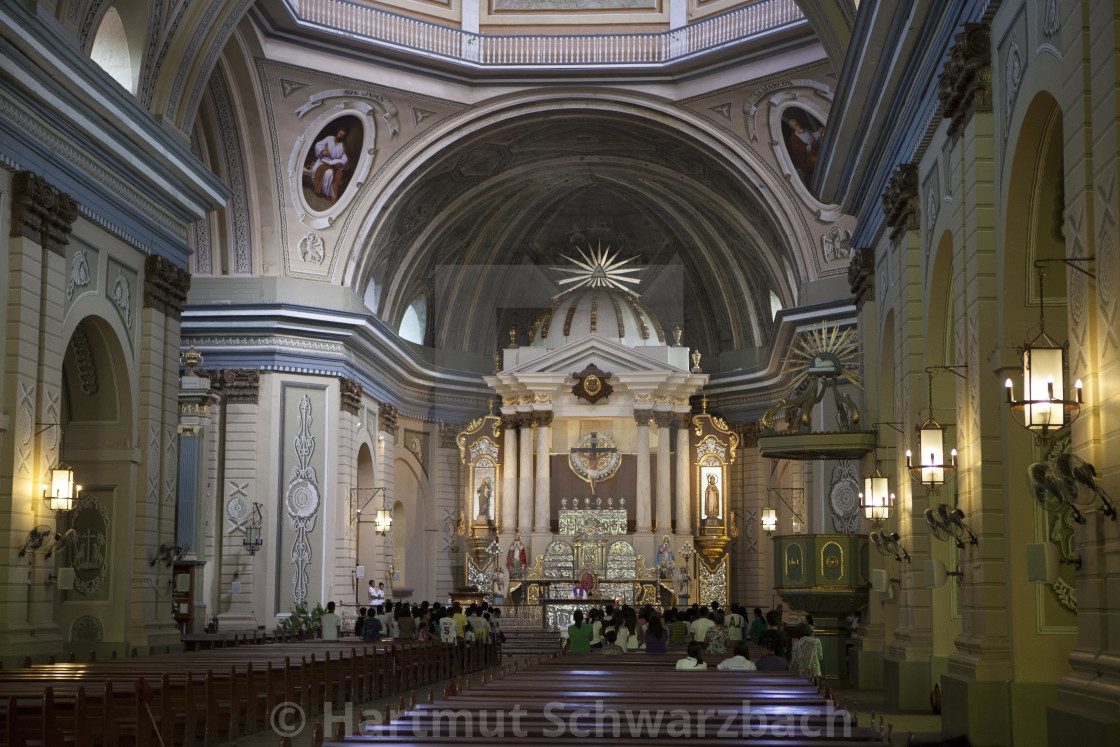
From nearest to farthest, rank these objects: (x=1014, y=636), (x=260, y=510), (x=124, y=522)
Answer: (x=1014, y=636) → (x=124, y=522) → (x=260, y=510)

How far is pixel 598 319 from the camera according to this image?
36.0m

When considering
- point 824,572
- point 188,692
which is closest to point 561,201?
point 824,572

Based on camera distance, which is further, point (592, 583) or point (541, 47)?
point (592, 583)

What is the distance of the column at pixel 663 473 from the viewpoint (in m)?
34.1

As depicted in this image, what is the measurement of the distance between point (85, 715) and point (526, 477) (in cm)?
2533

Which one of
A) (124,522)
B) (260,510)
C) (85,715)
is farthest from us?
(260,510)

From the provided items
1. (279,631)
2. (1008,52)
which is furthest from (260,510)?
(1008,52)

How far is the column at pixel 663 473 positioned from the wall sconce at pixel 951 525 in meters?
21.0

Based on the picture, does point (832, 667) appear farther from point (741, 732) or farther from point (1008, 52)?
point (741, 732)

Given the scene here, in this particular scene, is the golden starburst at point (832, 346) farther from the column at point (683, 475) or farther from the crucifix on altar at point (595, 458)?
the crucifix on altar at point (595, 458)

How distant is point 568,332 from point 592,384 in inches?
76.6

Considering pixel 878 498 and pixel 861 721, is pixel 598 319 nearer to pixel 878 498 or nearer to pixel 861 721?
pixel 878 498

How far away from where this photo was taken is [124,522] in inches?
677

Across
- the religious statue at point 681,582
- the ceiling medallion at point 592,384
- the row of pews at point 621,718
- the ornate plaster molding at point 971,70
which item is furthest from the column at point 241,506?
the ornate plaster molding at point 971,70
